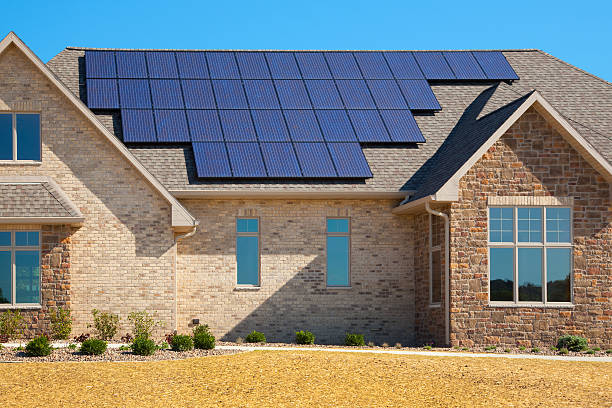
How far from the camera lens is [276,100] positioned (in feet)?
95.2

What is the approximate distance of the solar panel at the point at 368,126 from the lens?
1094 inches

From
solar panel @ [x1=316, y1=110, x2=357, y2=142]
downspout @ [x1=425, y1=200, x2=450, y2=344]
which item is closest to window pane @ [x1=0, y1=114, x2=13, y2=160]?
solar panel @ [x1=316, y1=110, x2=357, y2=142]

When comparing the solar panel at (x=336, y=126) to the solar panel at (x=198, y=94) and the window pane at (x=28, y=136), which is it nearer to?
the solar panel at (x=198, y=94)

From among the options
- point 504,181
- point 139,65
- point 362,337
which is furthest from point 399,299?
point 139,65

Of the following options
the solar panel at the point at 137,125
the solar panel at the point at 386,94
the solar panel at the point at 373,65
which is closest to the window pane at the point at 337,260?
the solar panel at the point at 386,94

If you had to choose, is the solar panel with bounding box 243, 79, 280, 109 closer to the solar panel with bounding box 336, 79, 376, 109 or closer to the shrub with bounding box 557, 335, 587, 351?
the solar panel with bounding box 336, 79, 376, 109

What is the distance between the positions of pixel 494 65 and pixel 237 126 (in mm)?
9722

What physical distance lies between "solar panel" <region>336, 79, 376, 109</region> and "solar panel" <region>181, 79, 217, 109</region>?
13.7ft

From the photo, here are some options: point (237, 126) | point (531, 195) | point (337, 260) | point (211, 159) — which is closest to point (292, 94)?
point (237, 126)

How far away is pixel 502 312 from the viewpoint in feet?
77.3

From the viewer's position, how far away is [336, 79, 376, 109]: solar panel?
29219 mm

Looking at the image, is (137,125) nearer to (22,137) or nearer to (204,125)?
(204,125)

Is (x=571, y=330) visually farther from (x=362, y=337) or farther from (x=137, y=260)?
(x=137, y=260)

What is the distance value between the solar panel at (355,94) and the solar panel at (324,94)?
0.22 meters
